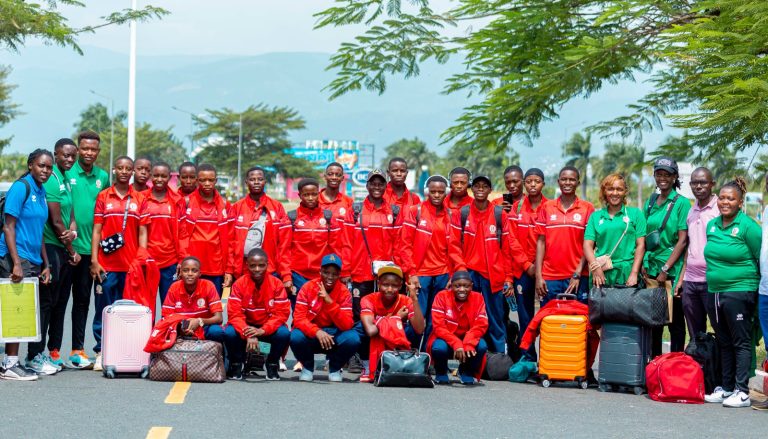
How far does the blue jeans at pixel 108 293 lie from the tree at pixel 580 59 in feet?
16.6

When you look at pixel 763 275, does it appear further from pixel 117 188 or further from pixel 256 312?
pixel 117 188

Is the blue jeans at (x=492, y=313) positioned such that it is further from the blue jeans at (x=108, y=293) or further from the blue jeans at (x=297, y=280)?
the blue jeans at (x=108, y=293)

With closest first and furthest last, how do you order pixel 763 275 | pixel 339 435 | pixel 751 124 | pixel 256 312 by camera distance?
pixel 339 435, pixel 763 275, pixel 751 124, pixel 256 312

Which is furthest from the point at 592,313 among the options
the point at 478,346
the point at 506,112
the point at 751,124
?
the point at 506,112

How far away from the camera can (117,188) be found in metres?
10.7

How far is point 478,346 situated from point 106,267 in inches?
144

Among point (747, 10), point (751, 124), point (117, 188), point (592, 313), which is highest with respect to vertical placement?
point (747, 10)

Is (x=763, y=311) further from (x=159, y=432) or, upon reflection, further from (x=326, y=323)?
(x=159, y=432)

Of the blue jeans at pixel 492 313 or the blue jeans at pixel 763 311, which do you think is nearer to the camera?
the blue jeans at pixel 763 311

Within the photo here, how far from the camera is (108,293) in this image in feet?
35.1

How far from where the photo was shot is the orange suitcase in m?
10.2

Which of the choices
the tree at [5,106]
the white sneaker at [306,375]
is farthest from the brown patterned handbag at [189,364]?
the tree at [5,106]

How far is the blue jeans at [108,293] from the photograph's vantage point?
10.7m

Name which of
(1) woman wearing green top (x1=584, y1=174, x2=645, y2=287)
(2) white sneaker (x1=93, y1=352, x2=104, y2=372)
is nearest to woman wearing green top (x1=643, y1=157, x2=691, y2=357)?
(1) woman wearing green top (x1=584, y1=174, x2=645, y2=287)
